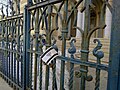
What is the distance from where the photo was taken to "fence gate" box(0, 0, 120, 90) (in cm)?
120

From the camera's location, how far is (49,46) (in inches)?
64.6

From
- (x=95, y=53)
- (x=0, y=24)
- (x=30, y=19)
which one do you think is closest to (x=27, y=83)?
(x=30, y=19)

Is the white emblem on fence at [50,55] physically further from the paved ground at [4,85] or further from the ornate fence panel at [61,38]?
the paved ground at [4,85]

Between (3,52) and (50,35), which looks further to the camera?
(3,52)

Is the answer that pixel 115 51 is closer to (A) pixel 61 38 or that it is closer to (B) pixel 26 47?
(A) pixel 61 38

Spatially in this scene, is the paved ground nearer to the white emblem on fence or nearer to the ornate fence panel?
the ornate fence panel

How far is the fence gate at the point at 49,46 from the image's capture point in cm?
120

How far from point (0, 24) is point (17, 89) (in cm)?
145

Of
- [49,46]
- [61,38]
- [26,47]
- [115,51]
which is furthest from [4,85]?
[115,51]

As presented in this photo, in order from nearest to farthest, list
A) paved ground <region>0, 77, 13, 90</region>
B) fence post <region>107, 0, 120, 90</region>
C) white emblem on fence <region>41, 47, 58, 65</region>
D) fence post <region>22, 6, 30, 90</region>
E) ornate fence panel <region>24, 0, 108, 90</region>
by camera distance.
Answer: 1. fence post <region>107, 0, 120, 90</region>
2. ornate fence panel <region>24, 0, 108, 90</region>
3. white emblem on fence <region>41, 47, 58, 65</region>
4. fence post <region>22, 6, 30, 90</region>
5. paved ground <region>0, 77, 13, 90</region>

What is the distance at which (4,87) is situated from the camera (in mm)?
2598

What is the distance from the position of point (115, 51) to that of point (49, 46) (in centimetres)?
78

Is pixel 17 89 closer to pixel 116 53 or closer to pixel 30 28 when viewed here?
pixel 30 28

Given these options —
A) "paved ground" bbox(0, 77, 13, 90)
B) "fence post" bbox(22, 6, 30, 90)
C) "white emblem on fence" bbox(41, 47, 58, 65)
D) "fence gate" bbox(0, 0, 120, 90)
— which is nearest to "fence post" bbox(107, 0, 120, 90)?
"fence gate" bbox(0, 0, 120, 90)
